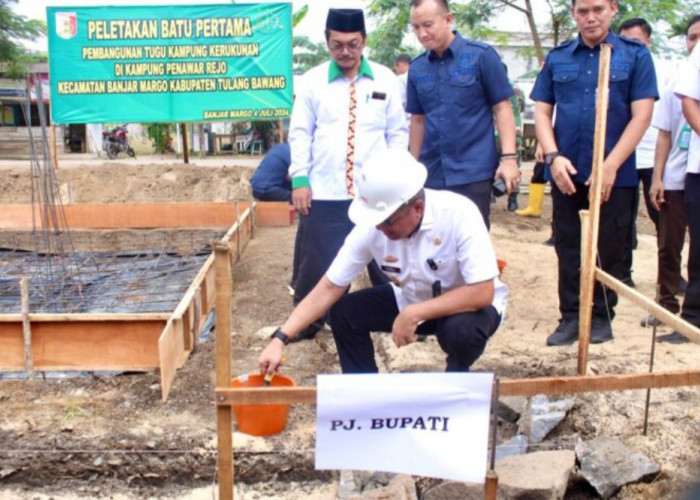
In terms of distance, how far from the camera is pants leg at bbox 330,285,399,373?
302cm

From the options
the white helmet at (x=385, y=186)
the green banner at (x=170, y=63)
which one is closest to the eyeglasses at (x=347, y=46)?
the white helmet at (x=385, y=186)

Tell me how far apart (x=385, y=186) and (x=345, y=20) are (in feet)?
5.30

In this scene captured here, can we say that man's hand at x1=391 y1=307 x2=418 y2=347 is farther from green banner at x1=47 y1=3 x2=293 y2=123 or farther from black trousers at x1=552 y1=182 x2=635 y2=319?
green banner at x1=47 y1=3 x2=293 y2=123

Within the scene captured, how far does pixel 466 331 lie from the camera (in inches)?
109

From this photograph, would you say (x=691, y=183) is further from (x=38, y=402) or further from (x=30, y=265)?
(x=30, y=265)

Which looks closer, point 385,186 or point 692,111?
point 385,186

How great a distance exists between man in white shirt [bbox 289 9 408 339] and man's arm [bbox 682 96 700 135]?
1474 millimetres

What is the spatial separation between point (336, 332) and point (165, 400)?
3.86 feet

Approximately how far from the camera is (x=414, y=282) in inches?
112

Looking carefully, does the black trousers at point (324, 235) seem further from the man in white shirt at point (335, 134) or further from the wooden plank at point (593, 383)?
the wooden plank at point (593, 383)

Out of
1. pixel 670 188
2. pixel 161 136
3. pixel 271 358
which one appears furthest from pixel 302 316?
pixel 161 136

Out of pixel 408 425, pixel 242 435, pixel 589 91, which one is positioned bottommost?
pixel 242 435

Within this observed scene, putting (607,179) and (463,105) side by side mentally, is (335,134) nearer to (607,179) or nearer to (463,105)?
(463,105)

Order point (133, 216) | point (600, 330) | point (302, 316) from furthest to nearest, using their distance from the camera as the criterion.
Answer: point (133, 216)
point (600, 330)
point (302, 316)
